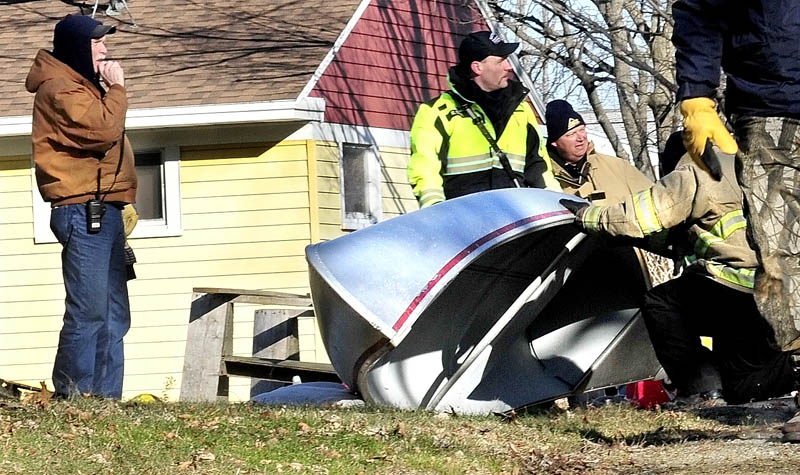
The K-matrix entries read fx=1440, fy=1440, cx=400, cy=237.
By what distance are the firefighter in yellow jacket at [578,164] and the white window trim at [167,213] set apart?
6.57 metres

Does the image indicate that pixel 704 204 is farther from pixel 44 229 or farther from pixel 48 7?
pixel 48 7

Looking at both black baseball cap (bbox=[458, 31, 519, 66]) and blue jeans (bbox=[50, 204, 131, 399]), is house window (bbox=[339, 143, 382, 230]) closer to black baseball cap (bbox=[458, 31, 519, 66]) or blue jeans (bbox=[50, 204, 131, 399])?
black baseball cap (bbox=[458, 31, 519, 66])

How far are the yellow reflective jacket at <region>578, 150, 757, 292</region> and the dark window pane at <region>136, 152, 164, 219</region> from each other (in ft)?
30.9

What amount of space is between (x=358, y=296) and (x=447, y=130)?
1773mm

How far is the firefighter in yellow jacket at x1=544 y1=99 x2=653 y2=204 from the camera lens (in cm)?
938

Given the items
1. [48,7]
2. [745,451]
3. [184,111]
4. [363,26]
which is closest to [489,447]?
[745,451]

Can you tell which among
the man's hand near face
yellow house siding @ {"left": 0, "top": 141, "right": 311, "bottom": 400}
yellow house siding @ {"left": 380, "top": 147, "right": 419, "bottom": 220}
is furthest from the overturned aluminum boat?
yellow house siding @ {"left": 380, "top": 147, "right": 419, "bottom": 220}

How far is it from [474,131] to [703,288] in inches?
71.5

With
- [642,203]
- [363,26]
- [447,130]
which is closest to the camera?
[642,203]

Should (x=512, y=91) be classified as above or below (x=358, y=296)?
above

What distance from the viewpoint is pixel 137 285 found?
15.4 metres

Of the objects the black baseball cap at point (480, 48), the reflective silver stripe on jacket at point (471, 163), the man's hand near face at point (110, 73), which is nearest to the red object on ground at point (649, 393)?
the reflective silver stripe on jacket at point (471, 163)

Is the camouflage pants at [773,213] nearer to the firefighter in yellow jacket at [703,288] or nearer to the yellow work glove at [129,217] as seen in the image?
the firefighter in yellow jacket at [703,288]

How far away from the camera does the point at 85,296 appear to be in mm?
7219
